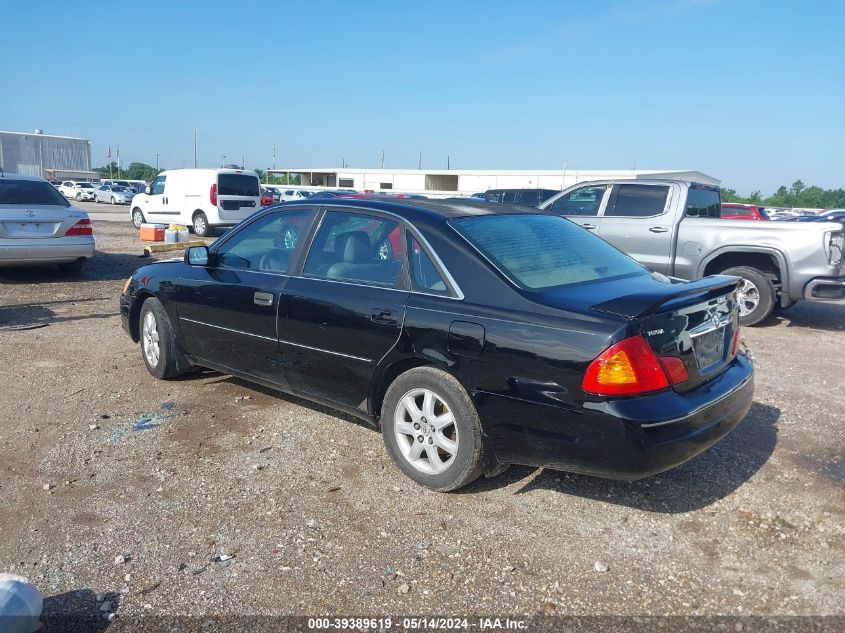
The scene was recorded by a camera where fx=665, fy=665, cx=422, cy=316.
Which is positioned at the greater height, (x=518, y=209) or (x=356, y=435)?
(x=518, y=209)

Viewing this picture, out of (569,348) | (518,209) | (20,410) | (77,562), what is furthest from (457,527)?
(20,410)

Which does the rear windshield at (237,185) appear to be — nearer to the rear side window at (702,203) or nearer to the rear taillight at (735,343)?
the rear side window at (702,203)

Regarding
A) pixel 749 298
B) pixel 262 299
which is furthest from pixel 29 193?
pixel 749 298

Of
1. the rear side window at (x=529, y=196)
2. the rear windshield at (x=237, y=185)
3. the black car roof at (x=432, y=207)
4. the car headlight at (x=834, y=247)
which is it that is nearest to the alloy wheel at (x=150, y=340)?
the black car roof at (x=432, y=207)

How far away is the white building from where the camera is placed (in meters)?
44.6

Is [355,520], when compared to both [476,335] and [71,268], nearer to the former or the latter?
[476,335]

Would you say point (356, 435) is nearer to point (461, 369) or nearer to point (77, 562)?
point (461, 369)

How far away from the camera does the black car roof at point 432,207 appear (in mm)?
4062

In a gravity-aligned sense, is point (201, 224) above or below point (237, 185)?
below

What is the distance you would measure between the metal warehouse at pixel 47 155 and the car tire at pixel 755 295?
76841mm

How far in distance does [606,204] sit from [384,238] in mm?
6261

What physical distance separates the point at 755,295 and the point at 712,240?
914 mm

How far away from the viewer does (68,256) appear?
33.1 feet

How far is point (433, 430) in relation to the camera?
3.72 m
